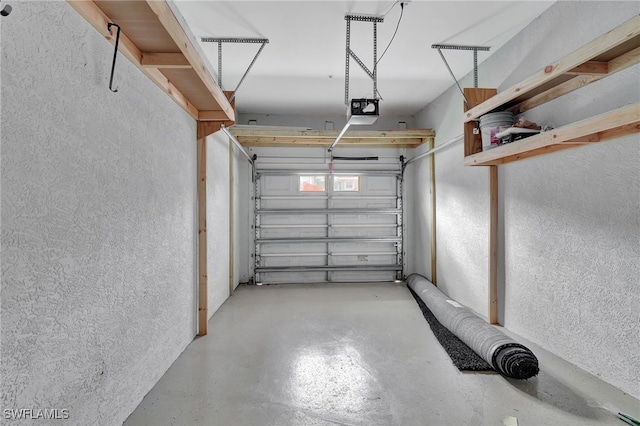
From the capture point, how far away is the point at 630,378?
5.94 ft

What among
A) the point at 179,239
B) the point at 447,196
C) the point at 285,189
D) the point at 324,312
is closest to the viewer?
the point at 179,239

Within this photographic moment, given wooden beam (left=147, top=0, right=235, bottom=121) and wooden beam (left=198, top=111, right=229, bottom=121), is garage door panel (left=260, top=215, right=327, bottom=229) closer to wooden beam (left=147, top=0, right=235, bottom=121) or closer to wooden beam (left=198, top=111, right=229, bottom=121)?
wooden beam (left=198, top=111, right=229, bottom=121)

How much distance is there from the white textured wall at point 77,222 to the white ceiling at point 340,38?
38.2 inches

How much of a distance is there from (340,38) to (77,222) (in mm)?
2465

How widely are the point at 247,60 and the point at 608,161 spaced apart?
310cm

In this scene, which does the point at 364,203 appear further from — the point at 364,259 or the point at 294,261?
the point at 294,261

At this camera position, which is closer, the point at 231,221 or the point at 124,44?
the point at 124,44

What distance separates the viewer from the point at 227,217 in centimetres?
416

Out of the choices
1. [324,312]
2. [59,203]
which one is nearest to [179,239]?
[59,203]

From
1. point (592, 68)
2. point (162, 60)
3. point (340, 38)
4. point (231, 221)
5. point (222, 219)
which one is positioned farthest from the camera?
point (231, 221)

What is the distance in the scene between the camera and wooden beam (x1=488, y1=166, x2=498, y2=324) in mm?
2904

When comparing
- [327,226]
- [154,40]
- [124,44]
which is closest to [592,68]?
[154,40]

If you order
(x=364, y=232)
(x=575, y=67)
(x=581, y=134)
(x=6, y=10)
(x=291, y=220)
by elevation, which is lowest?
(x=364, y=232)

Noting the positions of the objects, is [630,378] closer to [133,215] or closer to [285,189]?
[133,215]
